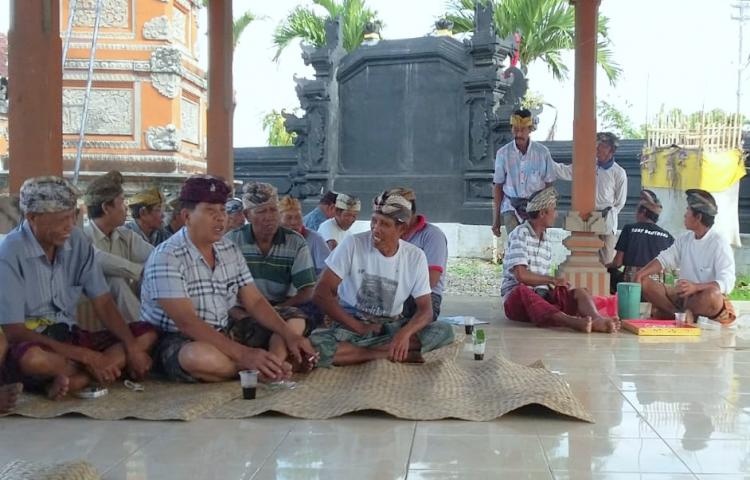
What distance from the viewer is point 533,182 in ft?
24.2

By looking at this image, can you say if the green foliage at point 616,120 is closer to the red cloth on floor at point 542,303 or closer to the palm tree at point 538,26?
the palm tree at point 538,26

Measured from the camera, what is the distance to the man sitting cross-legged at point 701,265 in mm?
6387

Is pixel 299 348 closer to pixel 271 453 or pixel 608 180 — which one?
pixel 271 453

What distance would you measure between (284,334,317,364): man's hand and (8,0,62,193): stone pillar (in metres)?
1.90

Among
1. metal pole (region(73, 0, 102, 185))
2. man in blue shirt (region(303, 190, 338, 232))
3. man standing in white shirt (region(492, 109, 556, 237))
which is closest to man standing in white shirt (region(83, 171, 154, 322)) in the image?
man in blue shirt (region(303, 190, 338, 232))

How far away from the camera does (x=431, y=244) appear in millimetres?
5434

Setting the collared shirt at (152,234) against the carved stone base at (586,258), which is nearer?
the collared shirt at (152,234)

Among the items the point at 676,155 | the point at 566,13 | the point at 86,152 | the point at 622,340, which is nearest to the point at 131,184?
the point at 86,152

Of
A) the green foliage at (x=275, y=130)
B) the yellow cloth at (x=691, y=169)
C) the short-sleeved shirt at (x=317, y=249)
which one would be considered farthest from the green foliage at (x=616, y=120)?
the short-sleeved shirt at (x=317, y=249)

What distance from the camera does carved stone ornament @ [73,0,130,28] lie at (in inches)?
432

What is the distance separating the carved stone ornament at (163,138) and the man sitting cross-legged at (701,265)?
21.8ft

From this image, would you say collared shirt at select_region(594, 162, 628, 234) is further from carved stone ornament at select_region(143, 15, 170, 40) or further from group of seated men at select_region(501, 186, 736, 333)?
carved stone ornament at select_region(143, 15, 170, 40)

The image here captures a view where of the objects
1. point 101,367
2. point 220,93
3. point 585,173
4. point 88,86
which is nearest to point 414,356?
point 101,367

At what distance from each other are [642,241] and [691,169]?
5924mm
